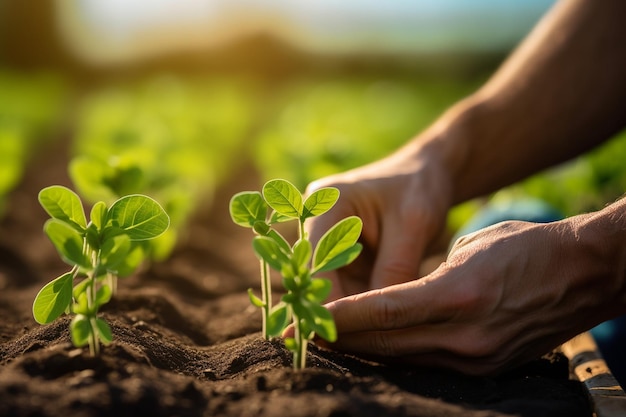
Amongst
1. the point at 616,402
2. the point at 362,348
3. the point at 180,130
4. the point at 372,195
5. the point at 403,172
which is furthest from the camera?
the point at 180,130

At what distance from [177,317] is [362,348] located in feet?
2.49

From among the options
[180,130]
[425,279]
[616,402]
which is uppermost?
[180,130]

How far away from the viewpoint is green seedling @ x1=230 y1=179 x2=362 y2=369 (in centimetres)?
148

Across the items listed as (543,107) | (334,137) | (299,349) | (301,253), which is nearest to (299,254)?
(301,253)

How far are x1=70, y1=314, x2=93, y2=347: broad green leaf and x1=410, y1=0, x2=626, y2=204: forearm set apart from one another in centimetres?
178

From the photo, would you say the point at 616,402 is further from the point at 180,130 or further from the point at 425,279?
the point at 180,130

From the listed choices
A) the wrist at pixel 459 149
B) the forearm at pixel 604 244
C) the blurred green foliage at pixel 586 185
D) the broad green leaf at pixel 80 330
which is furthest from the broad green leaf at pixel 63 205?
the blurred green foliage at pixel 586 185

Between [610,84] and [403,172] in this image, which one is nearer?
[403,172]

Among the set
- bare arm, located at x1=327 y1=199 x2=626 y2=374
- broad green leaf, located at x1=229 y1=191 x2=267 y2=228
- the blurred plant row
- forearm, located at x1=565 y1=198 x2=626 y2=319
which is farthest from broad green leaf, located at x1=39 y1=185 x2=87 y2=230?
forearm, located at x1=565 y1=198 x2=626 y2=319

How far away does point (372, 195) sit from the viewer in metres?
2.18

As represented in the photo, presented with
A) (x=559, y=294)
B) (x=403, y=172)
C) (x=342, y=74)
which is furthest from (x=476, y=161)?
(x=342, y=74)

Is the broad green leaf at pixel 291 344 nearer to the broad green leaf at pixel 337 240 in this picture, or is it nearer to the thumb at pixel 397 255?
the broad green leaf at pixel 337 240

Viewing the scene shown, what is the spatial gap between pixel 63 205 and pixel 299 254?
539 millimetres

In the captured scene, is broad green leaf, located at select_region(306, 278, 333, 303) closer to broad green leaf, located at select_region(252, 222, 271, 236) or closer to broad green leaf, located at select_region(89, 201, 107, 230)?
broad green leaf, located at select_region(252, 222, 271, 236)
